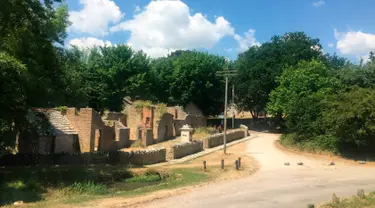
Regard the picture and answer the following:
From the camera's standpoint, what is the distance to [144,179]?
21234mm

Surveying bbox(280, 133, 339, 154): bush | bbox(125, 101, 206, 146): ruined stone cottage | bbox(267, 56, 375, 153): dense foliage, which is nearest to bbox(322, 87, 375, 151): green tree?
bbox(267, 56, 375, 153): dense foliage

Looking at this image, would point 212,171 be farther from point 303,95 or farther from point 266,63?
point 266,63

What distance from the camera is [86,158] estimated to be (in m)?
24.2

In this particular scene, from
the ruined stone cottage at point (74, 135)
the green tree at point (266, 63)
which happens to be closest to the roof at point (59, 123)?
the ruined stone cottage at point (74, 135)

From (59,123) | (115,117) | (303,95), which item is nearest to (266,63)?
(303,95)

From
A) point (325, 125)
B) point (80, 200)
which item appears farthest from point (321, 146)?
point (80, 200)

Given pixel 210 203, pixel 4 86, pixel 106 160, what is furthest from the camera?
pixel 106 160

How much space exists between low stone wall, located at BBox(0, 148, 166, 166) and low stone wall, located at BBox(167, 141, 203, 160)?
1314 millimetres

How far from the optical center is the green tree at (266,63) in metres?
56.7

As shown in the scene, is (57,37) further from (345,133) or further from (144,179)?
(345,133)

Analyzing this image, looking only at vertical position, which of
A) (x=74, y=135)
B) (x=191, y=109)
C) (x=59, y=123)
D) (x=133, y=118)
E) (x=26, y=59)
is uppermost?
(x=26, y=59)

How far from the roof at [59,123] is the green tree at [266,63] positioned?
112 feet

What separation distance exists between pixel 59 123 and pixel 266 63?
38171mm

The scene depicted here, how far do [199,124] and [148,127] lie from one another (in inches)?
505
